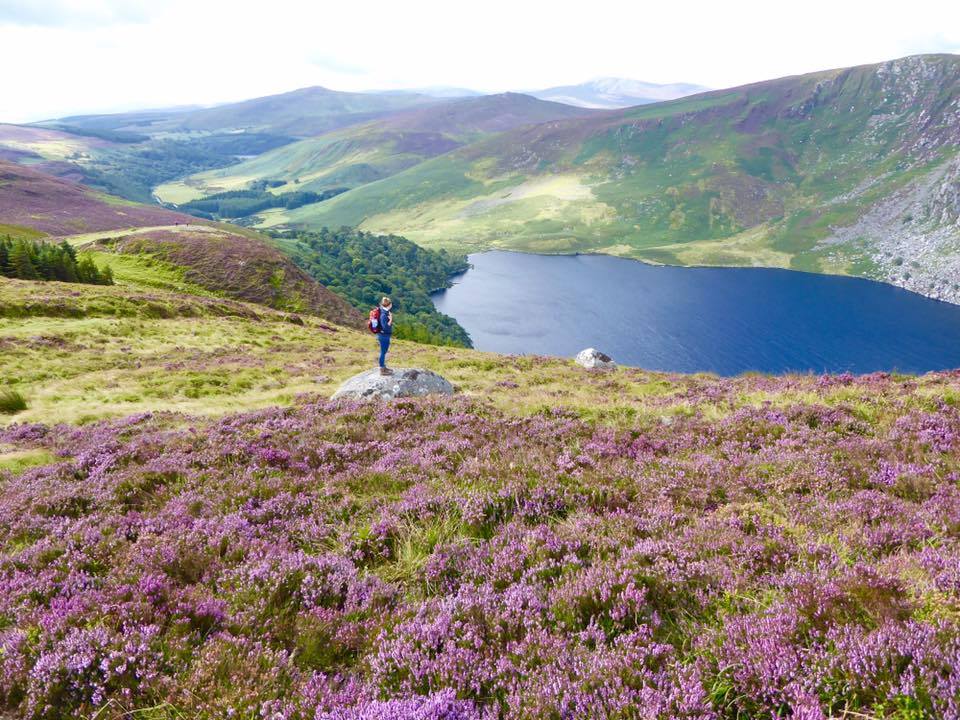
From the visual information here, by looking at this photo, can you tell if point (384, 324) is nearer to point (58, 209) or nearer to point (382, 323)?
point (382, 323)

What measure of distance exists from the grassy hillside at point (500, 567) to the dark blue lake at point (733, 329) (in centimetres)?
11850

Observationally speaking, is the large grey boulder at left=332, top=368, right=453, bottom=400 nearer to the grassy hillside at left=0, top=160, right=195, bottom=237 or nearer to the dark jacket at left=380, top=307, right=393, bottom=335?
the dark jacket at left=380, top=307, right=393, bottom=335

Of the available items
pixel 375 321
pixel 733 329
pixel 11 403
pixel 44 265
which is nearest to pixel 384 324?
pixel 375 321

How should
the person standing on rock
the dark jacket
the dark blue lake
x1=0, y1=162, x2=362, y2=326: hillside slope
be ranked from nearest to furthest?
the person standing on rock → the dark jacket → x1=0, y1=162, x2=362, y2=326: hillside slope → the dark blue lake

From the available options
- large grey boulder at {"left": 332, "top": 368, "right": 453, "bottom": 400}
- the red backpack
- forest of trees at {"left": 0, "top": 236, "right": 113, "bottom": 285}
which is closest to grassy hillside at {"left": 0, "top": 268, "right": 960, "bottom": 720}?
large grey boulder at {"left": 332, "top": 368, "right": 453, "bottom": 400}

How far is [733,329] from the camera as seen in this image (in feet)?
505

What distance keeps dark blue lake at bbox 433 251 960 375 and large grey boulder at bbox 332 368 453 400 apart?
113 meters

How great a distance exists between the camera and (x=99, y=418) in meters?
20.0

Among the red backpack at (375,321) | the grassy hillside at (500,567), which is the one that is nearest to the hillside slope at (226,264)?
the red backpack at (375,321)

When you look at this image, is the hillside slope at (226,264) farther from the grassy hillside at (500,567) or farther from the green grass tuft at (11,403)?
the grassy hillside at (500,567)

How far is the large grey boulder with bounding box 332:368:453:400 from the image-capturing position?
1739cm

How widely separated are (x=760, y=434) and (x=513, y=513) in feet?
20.8

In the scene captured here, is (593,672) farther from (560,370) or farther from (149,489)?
(560,370)

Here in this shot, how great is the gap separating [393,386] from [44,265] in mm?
75101
